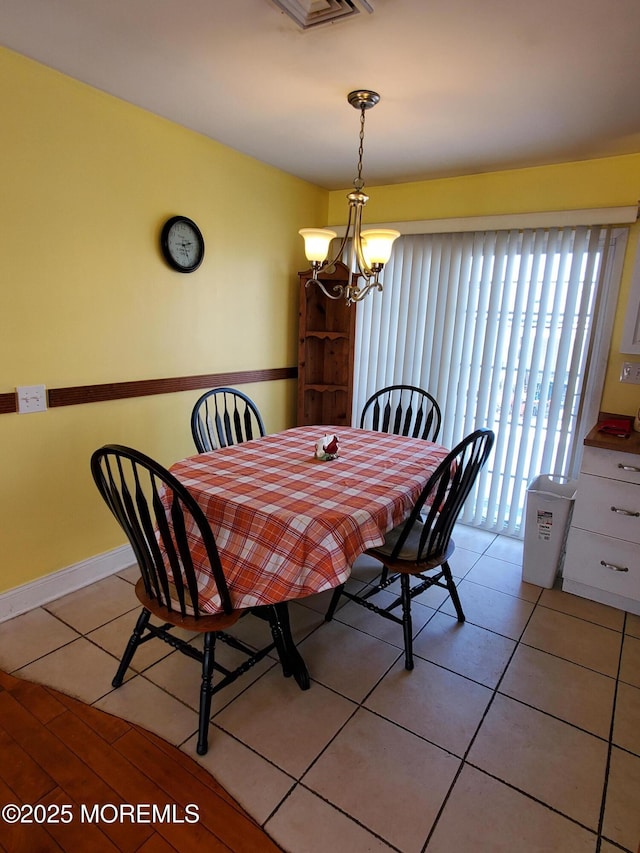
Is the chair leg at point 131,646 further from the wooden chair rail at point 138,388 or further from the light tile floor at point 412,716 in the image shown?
the wooden chair rail at point 138,388

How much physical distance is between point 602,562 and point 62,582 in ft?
8.79

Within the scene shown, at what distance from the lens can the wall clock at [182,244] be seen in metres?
2.53

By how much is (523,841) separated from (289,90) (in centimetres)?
274

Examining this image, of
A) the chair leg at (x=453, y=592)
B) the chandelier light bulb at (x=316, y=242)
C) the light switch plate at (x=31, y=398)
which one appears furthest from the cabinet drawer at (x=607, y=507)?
Answer: the light switch plate at (x=31, y=398)

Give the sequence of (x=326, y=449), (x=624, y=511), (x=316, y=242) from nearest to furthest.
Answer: (x=316, y=242)
(x=326, y=449)
(x=624, y=511)

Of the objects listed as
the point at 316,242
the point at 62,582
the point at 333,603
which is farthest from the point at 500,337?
the point at 62,582

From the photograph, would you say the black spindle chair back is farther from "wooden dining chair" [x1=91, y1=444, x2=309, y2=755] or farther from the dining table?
the dining table

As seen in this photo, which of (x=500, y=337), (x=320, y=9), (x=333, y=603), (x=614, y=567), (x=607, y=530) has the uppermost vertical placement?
(x=320, y=9)

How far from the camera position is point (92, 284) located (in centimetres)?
227

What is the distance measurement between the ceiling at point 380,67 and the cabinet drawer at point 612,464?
151 cm

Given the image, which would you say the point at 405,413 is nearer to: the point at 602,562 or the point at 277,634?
the point at 602,562

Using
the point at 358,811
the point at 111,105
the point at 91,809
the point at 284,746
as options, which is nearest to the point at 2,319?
the point at 111,105

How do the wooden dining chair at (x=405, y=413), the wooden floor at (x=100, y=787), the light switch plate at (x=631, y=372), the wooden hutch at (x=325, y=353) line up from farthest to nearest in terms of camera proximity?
the wooden hutch at (x=325, y=353) < the wooden dining chair at (x=405, y=413) < the light switch plate at (x=631, y=372) < the wooden floor at (x=100, y=787)

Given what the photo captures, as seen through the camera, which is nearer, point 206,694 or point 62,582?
point 206,694
